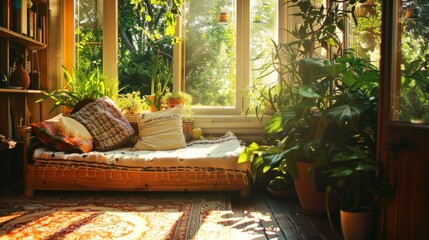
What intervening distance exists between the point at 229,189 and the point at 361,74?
4.32 ft

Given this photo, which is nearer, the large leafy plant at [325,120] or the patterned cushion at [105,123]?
the large leafy plant at [325,120]

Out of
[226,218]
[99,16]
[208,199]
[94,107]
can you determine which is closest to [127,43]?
[99,16]

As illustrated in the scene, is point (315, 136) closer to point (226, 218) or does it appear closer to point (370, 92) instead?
point (370, 92)

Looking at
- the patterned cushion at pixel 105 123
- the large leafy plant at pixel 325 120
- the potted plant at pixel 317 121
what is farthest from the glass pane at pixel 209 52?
the large leafy plant at pixel 325 120

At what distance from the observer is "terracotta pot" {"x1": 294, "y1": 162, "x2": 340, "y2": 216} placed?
8.16 ft

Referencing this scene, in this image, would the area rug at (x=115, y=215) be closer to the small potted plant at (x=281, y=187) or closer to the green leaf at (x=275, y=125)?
the small potted plant at (x=281, y=187)

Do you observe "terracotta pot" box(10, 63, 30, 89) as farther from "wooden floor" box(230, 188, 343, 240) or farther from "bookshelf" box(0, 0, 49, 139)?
"wooden floor" box(230, 188, 343, 240)

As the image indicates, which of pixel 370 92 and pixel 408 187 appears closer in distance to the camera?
pixel 408 187

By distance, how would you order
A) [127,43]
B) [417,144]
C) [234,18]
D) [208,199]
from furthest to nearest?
[127,43], [234,18], [208,199], [417,144]

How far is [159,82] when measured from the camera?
3.96 meters

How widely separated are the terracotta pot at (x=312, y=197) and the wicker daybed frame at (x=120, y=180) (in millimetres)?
559

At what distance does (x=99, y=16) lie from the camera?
4125 millimetres

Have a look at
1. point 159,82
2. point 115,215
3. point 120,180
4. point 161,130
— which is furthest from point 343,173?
point 159,82

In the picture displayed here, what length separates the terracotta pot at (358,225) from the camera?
197 cm
